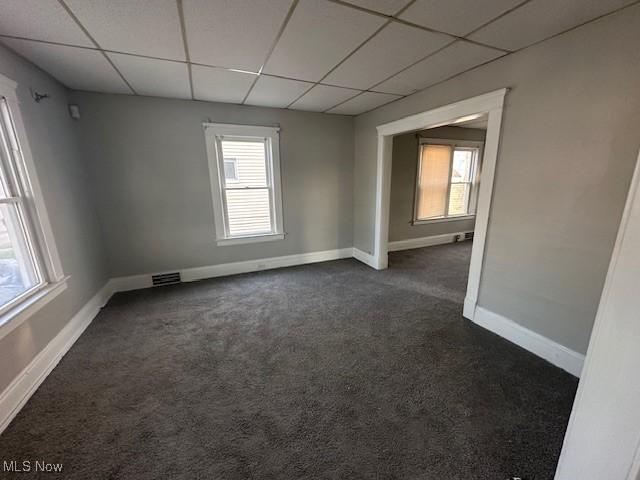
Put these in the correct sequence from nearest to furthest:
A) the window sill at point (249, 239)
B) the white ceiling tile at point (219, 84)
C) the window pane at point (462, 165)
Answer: the white ceiling tile at point (219, 84) → the window sill at point (249, 239) → the window pane at point (462, 165)

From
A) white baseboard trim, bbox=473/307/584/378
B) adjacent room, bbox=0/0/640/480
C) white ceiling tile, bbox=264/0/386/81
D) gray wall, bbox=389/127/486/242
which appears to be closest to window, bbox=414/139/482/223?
gray wall, bbox=389/127/486/242

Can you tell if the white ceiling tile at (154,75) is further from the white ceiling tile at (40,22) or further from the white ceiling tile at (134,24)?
the white ceiling tile at (40,22)

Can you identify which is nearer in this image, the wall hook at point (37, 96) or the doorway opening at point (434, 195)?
the wall hook at point (37, 96)

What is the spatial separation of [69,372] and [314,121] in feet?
12.5

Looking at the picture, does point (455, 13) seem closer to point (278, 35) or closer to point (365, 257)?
point (278, 35)

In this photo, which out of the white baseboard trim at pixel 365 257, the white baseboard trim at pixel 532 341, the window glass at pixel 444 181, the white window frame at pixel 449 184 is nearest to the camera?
the white baseboard trim at pixel 532 341

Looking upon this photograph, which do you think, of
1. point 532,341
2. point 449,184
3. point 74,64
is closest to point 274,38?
point 74,64

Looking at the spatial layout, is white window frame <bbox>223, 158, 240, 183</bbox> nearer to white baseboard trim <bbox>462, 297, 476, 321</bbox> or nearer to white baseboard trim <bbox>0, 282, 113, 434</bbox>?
white baseboard trim <bbox>0, 282, 113, 434</bbox>

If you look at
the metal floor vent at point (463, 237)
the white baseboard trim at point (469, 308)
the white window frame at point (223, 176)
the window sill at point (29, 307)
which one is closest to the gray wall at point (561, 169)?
the white baseboard trim at point (469, 308)

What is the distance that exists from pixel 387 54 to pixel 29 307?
3.18 meters

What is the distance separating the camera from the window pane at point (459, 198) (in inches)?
205

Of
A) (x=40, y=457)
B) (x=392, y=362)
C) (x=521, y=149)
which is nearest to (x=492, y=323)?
(x=392, y=362)

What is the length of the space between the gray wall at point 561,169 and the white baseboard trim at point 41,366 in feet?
11.7

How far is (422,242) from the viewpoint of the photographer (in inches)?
203
